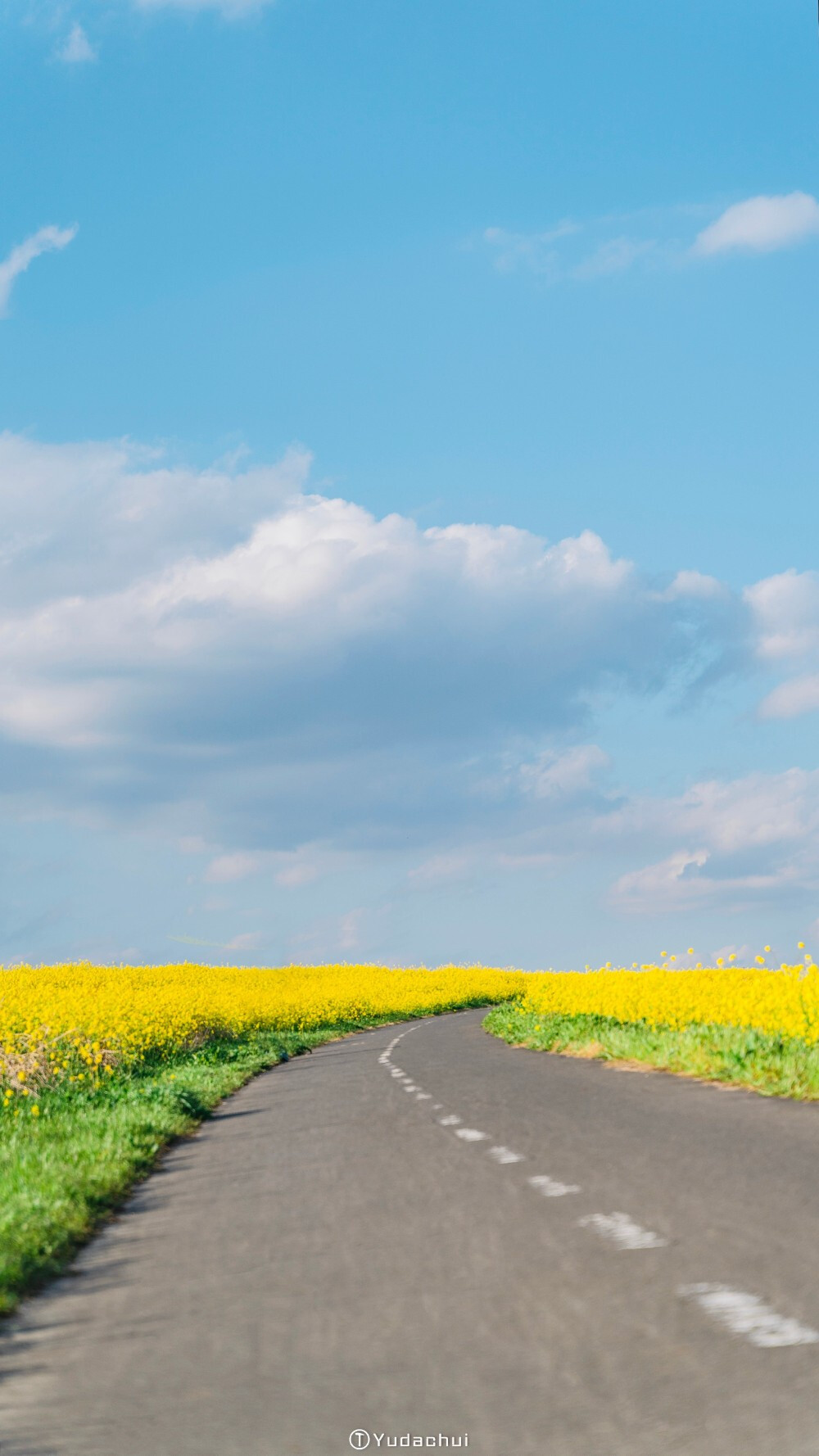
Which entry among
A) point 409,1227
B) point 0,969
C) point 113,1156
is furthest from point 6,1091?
point 0,969

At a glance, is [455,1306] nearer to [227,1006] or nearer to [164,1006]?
[164,1006]

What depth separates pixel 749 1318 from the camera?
4.83 metres

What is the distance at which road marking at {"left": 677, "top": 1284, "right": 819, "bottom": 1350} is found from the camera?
4551 millimetres

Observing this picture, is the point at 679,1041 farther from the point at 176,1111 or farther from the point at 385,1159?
the point at 385,1159

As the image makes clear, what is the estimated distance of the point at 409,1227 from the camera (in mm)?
7098

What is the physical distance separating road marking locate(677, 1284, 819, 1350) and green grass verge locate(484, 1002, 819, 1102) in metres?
7.44

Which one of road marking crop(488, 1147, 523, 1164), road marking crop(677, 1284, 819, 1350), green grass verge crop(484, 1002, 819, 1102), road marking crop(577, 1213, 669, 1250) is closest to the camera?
road marking crop(677, 1284, 819, 1350)

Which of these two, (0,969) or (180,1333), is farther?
(0,969)

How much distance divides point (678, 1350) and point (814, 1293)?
93cm

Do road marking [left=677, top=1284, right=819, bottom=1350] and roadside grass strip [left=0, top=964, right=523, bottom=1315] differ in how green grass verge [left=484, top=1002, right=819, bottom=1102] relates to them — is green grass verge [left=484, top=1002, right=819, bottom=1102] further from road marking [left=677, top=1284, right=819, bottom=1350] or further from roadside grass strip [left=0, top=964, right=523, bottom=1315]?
road marking [left=677, top=1284, right=819, bottom=1350]

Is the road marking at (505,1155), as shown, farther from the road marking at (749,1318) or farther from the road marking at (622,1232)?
the road marking at (749,1318)

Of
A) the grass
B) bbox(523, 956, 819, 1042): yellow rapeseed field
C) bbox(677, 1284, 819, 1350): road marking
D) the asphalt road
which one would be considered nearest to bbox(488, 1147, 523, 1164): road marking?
the asphalt road

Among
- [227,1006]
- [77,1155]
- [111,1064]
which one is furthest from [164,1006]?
[77,1155]

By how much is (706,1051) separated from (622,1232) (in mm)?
9004
